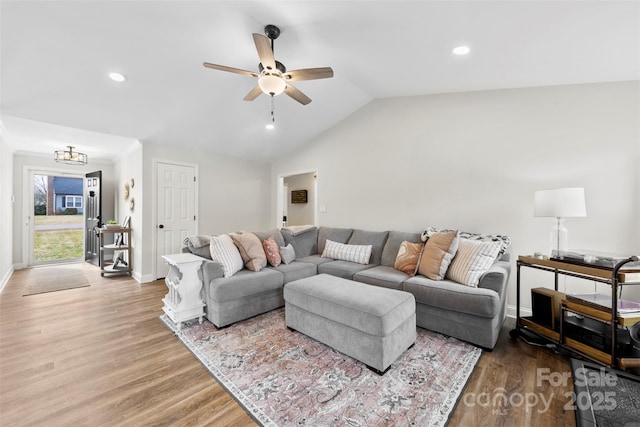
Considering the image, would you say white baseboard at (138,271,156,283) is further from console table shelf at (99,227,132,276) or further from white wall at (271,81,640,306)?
white wall at (271,81,640,306)

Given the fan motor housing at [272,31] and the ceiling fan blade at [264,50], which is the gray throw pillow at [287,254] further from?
the fan motor housing at [272,31]

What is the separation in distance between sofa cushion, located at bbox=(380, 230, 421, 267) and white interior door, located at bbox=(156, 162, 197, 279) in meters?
3.49

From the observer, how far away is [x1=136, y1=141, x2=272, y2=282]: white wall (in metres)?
4.20

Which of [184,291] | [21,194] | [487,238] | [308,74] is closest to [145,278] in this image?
[184,291]

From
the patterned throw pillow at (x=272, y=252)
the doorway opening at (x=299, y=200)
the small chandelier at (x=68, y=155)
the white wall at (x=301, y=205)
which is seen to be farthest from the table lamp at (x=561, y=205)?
the small chandelier at (x=68, y=155)

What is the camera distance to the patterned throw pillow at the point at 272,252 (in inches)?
127

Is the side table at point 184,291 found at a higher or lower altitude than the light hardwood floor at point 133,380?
higher

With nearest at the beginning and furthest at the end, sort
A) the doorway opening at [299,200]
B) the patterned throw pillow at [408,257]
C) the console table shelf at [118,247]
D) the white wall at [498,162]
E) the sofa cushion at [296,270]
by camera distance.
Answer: the white wall at [498,162] → the patterned throw pillow at [408,257] → the sofa cushion at [296,270] → the console table shelf at [118,247] → the doorway opening at [299,200]

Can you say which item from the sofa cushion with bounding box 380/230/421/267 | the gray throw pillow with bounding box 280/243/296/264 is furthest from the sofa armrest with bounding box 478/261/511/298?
the gray throw pillow with bounding box 280/243/296/264

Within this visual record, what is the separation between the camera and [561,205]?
2170 millimetres

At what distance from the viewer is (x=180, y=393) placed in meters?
1.67

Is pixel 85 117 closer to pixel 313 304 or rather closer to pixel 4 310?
pixel 4 310

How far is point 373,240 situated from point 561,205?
6.74 ft

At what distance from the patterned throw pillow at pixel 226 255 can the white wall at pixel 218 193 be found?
2131 mm
